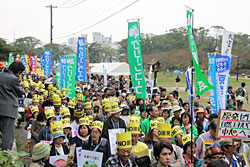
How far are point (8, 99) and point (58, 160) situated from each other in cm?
133

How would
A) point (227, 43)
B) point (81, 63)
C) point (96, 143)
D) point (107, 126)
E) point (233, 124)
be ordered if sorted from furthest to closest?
point (81, 63) → point (227, 43) → point (107, 126) → point (96, 143) → point (233, 124)

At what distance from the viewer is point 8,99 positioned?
4984mm

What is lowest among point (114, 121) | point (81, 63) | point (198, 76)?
point (114, 121)

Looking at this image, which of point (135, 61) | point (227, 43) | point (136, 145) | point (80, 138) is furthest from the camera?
point (227, 43)

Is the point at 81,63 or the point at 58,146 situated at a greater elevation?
the point at 81,63

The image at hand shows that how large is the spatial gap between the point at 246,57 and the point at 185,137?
60.9m

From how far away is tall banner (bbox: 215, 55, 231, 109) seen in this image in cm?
816

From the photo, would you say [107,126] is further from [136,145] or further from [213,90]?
[213,90]

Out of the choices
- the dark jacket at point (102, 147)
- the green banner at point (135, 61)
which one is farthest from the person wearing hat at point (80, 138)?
the green banner at point (135, 61)

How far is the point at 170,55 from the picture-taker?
2904 inches

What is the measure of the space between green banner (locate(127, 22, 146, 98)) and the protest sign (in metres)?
4.13

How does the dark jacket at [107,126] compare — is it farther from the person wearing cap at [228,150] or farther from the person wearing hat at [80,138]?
the person wearing cap at [228,150]

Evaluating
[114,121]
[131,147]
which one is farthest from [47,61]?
[131,147]

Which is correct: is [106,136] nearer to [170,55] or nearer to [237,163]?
[237,163]
